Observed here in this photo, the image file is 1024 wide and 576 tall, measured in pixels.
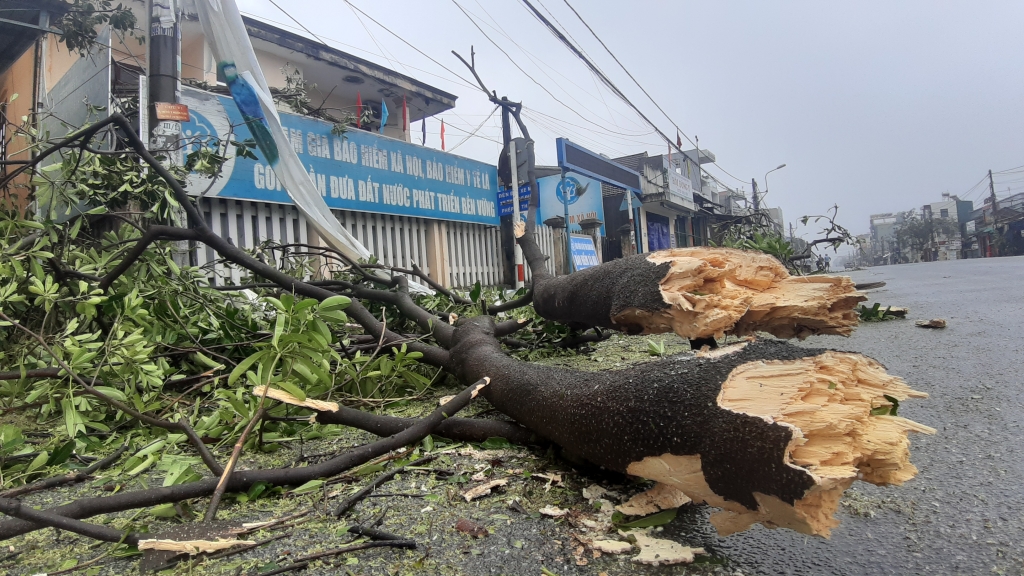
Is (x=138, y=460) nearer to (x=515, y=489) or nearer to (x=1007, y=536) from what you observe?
(x=515, y=489)

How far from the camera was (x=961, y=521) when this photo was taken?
112cm

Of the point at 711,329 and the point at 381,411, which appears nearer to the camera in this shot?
the point at 711,329

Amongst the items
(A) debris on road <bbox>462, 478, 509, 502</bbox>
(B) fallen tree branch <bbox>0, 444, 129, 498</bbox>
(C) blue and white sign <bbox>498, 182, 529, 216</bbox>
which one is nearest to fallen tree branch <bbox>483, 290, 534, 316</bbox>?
(A) debris on road <bbox>462, 478, 509, 502</bbox>

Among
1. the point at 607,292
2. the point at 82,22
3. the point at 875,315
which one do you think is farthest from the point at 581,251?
the point at 607,292

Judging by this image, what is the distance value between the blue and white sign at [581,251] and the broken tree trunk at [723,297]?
7.14 metres

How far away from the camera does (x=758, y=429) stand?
2.84 ft

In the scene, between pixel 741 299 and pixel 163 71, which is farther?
pixel 163 71

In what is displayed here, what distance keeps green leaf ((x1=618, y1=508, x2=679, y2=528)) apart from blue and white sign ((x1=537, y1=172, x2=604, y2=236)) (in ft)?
38.8

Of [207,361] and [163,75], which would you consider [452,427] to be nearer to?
[207,361]

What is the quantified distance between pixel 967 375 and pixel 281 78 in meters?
10.6

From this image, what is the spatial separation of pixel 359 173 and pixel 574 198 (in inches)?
265

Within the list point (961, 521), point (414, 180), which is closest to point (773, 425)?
point (961, 521)

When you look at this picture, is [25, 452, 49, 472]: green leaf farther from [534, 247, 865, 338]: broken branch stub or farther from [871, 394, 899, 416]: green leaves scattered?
[871, 394, 899, 416]: green leaves scattered

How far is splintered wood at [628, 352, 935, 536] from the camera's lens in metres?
0.83
